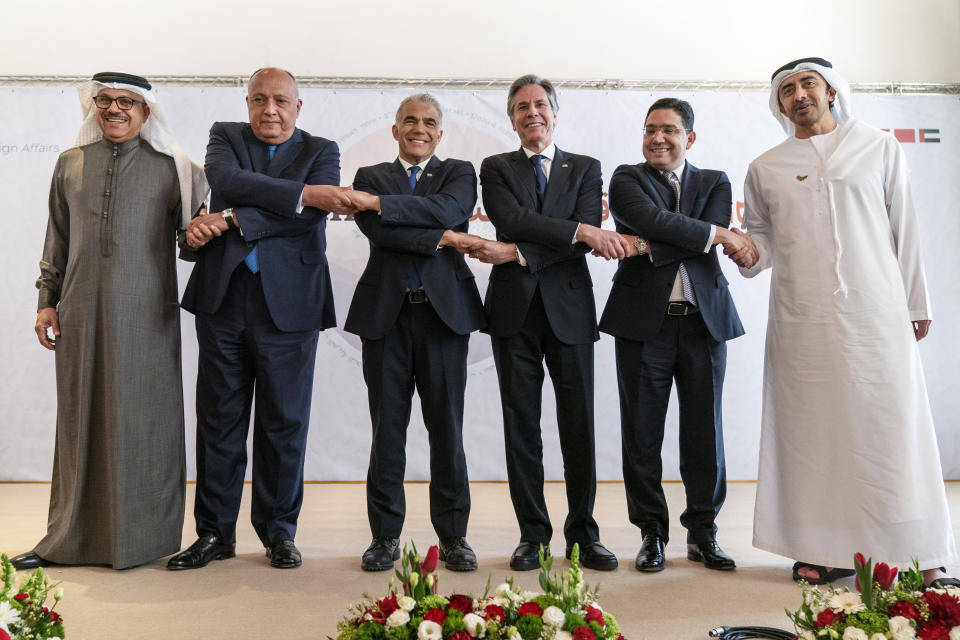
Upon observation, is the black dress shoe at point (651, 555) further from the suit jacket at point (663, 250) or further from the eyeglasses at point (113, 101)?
the eyeglasses at point (113, 101)

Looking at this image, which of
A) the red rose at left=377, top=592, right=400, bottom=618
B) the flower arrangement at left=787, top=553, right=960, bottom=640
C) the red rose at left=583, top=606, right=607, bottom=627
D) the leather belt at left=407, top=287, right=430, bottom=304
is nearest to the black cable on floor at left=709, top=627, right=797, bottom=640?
the flower arrangement at left=787, top=553, right=960, bottom=640

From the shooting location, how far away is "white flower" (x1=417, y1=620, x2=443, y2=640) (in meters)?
1.52

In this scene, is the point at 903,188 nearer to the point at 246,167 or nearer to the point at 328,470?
the point at 246,167

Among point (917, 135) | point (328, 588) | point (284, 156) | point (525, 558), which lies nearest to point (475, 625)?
point (328, 588)

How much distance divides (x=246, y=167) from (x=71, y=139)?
110 inches

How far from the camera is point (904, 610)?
1.60m

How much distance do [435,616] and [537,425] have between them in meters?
1.71

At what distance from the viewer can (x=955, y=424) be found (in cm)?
552

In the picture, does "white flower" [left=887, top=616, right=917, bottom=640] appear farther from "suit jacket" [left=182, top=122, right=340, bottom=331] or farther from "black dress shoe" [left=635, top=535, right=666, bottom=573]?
"suit jacket" [left=182, top=122, right=340, bottom=331]

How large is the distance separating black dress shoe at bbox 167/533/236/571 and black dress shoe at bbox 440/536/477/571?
0.89 metres

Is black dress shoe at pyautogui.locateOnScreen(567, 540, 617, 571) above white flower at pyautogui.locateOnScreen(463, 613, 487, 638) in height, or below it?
below

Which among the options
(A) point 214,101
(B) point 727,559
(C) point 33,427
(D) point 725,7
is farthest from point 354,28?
(B) point 727,559

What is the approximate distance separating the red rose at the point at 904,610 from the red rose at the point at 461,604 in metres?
0.84

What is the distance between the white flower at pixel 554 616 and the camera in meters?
1.55
